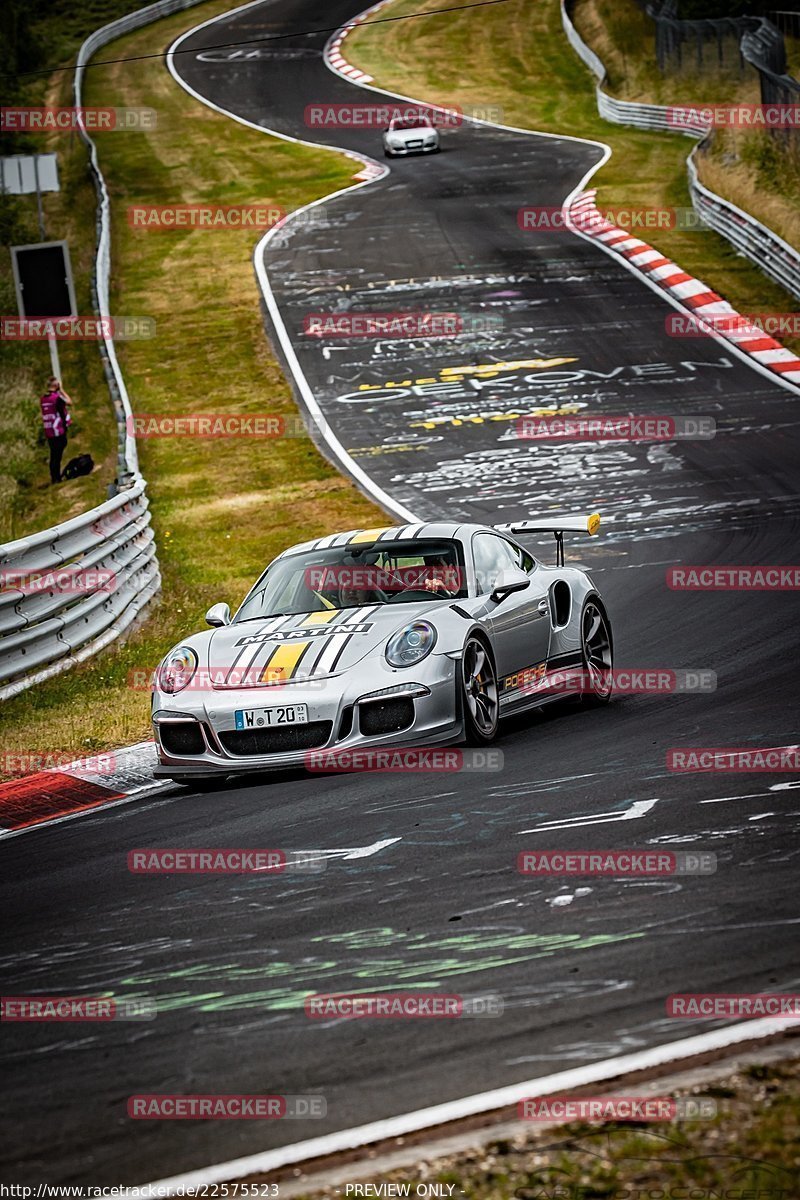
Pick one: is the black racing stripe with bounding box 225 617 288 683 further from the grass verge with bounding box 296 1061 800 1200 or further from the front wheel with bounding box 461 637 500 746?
the grass verge with bounding box 296 1061 800 1200

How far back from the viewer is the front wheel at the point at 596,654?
10.7 metres

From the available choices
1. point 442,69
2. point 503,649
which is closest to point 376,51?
point 442,69

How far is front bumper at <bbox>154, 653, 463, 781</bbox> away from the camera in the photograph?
8.71m

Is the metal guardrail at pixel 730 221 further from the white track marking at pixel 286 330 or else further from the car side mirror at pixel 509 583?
the car side mirror at pixel 509 583

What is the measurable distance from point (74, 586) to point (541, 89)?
4102 centimetres

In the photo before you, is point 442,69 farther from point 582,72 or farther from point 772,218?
point 772,218

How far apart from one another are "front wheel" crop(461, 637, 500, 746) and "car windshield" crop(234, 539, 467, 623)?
58cm

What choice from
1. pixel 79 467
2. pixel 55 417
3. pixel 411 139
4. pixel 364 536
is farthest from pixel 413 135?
pixel 364 536

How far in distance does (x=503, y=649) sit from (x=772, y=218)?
2204cm

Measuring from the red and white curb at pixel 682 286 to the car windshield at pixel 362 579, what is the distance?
1445cm

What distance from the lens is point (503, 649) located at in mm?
9734

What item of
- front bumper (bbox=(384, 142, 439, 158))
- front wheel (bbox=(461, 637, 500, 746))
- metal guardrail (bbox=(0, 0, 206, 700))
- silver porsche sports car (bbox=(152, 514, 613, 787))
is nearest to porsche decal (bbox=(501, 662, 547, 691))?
silver porsche sports car (bbox=(152, 514, 613, 787))

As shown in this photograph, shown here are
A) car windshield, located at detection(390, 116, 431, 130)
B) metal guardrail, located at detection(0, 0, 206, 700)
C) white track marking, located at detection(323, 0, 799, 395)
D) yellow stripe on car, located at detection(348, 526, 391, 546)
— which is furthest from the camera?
car windshield, located at detection(390, 116, 431, 130)

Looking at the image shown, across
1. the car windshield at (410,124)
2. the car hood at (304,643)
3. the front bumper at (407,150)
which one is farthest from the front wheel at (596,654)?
the car windshield at (410,124)
